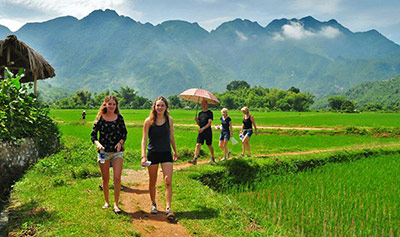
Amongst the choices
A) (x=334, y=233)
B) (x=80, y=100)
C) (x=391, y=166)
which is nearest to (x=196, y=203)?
(x=334, y=233)

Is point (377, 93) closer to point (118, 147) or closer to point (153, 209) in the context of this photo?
point (153, 209)

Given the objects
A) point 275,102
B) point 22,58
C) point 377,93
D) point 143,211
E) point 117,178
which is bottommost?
point 143,211

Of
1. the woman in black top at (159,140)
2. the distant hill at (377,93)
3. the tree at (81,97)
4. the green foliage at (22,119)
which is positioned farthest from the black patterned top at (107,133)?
the distant hill at (377,93)

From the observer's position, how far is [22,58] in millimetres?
11398

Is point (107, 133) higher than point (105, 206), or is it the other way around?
point (107, 133)

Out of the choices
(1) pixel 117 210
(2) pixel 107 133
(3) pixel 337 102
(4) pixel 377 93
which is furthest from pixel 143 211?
(4) pixel 377 93

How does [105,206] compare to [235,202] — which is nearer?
[105,206]

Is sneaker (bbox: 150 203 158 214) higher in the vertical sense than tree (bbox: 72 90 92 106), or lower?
lower

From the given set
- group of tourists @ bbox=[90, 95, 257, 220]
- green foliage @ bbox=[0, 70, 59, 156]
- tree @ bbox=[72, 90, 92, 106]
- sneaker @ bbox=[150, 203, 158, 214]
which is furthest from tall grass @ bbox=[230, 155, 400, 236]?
tree @ bbox=[72, 90, 92, 106]

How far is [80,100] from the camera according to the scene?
267ft

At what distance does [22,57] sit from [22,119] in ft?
14.7

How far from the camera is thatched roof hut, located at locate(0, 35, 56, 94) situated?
33.6ft

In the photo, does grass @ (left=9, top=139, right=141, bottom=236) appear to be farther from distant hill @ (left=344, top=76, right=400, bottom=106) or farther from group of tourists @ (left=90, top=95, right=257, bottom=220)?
distant hill @ (left=344, top=76, right=400, bottom=106)

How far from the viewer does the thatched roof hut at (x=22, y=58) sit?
10242mm
